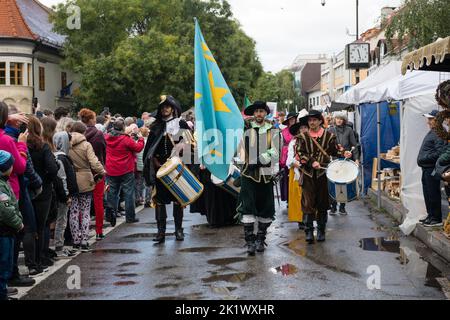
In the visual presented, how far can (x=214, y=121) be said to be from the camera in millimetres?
10609

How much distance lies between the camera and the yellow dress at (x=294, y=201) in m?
12.3

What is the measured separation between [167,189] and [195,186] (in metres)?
0.40

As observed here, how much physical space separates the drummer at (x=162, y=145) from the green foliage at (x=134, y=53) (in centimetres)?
3327

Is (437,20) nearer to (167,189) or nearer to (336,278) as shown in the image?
(167,189)

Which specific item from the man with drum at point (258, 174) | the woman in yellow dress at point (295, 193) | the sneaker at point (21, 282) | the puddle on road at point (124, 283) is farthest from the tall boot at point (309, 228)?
the sneaker at point (21, 282)

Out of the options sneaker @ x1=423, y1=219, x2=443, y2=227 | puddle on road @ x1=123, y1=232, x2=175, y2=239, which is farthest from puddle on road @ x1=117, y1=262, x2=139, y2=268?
sneaker @ x1=423, y1=219, x2=443, y2=227

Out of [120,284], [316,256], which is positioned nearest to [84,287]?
[120,284]

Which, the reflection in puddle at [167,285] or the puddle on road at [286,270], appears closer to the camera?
the reflection in puddle at [167,285]

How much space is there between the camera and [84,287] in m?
7.86

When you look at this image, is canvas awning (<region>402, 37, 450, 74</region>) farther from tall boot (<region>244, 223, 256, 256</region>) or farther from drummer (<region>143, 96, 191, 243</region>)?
drummer (<region>143, 96, 191, 243</region>)

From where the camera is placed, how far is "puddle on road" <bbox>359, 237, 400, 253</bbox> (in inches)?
399

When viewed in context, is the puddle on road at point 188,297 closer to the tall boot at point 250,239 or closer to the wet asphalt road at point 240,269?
the wet asphalt road at point 240,269
